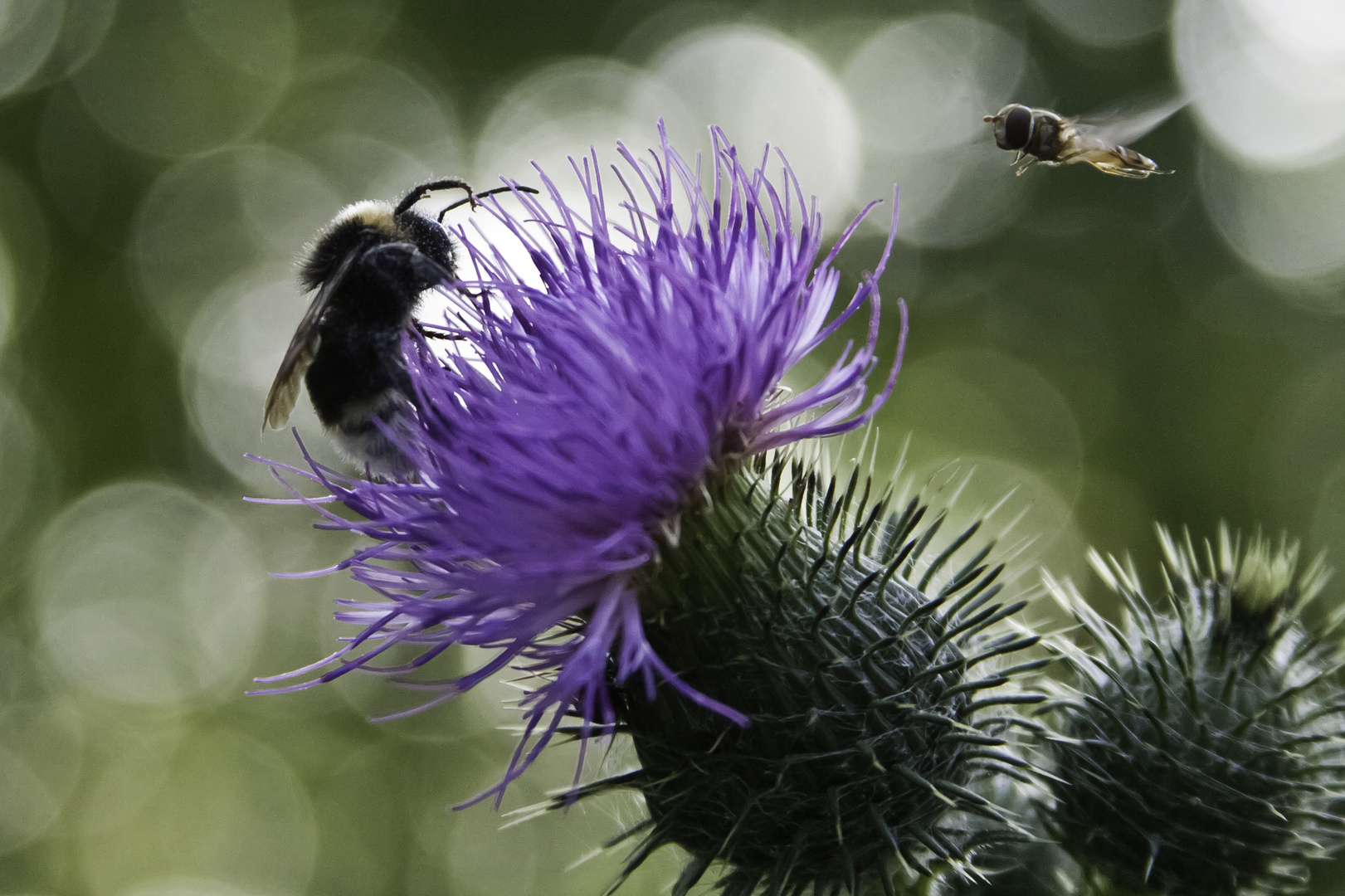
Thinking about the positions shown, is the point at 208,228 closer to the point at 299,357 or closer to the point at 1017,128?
the point at 299,357

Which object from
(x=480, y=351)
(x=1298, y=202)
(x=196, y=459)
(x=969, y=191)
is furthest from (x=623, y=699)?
(x=196, y=459)

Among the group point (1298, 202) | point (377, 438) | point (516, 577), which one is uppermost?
point (1298, 202)

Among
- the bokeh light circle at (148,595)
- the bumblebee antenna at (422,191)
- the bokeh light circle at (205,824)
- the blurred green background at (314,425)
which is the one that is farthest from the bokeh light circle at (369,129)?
the bumblebee antenna at (422,191)

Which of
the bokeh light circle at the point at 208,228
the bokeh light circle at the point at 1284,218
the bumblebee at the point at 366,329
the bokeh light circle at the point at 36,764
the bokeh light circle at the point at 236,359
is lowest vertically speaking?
the bokeh light circle at the point at 36,764

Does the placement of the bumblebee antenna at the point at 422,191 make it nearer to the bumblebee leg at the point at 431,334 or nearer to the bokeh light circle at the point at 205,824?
the bumblebee leg at the point at 431,334

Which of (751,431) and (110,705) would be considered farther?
(110,705)

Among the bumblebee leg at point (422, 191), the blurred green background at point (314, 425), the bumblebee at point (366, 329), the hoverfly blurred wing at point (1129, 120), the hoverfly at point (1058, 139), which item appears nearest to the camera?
the hoverfly blurred wing at point (1129, 120)

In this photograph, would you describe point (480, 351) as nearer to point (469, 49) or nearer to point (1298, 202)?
point (1298, 202)
